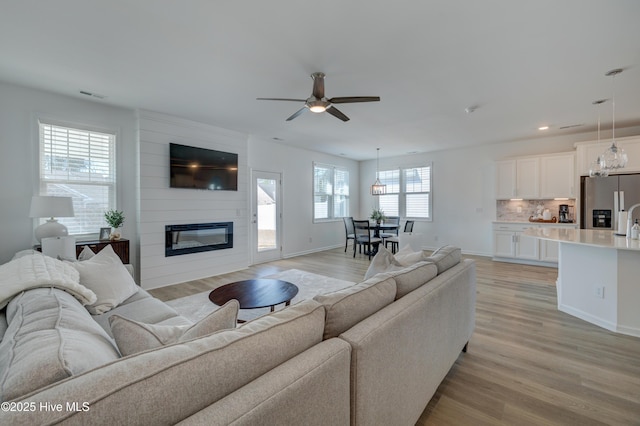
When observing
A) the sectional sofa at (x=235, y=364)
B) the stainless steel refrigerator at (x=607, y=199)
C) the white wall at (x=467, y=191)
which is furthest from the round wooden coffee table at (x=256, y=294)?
the stainless steel refrigerator at (x=607, y=199)

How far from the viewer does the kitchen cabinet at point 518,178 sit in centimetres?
595

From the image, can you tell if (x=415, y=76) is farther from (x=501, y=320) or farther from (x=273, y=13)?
(x=501, y=320)

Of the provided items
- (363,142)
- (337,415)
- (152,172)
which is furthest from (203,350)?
(363,142)

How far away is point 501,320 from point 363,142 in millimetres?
4541

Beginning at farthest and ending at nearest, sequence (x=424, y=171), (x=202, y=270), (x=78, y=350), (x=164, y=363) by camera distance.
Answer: (x=424, y=171) → (x=202, y=270) → (x=78, y=350) → (x=164, y=363)

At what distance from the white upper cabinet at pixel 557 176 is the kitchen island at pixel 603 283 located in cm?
307

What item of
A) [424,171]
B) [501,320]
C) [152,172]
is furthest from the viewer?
[424,171]

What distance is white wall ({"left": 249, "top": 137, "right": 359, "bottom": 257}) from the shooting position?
20.6 feet

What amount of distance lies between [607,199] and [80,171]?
8.57 metres

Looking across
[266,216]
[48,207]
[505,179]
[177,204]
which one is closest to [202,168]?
[177,204]

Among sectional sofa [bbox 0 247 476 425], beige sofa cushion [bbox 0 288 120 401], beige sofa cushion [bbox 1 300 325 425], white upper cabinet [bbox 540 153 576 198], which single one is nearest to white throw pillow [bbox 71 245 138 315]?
sectional sofa [bbox 0 247 476 425]

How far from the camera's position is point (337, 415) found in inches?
38.6

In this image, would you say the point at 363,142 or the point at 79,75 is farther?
the point at 363,142

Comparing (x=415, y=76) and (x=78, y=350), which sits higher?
(x=415, y=76)
